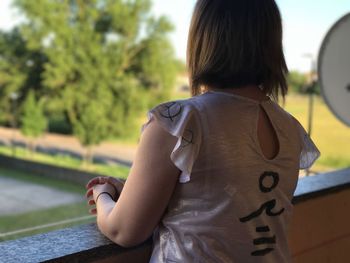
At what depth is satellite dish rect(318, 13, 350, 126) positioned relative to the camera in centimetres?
181

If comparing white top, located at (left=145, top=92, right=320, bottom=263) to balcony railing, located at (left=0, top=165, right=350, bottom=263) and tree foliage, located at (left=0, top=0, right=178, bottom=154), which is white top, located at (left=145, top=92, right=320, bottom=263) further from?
tree foliage, located at (left=0, top=0, right=178, bottom=154)

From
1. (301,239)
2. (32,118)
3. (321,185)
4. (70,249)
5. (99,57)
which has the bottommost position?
(32,118)

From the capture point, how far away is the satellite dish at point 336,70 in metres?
1.81

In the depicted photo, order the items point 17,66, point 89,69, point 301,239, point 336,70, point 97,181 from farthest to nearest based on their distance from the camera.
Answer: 1. point 17,66
2. point 89,69
3. point 336,70
4. point 301,239
5. point 97,181

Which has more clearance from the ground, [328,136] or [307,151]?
[307,151]

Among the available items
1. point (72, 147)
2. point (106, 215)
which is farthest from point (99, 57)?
point (106, 215)

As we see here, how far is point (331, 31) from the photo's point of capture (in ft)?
5.93

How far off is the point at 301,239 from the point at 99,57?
21.0 metres

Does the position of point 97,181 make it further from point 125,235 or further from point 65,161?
point 65,161

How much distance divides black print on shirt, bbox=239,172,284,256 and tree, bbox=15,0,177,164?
20.8 metres

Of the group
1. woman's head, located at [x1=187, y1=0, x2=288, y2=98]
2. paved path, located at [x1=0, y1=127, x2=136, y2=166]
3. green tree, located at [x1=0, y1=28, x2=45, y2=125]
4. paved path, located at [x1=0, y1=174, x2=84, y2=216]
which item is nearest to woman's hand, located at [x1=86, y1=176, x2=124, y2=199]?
woman's head, located at [x1=187, y1=0, x2=288, y2=98]

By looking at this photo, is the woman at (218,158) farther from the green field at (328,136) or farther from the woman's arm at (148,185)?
the green field at (328,136)

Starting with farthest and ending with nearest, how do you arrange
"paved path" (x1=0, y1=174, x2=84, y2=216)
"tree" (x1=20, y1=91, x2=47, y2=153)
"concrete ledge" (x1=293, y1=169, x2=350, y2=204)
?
"tree" (x1=20, y1=91, x2=47, y2=153)
"paved path" (x1=0, y1=174, x2=84, y2=216)
"concrete ledge" (x1=293, y1=169, x2=350, y2=204)

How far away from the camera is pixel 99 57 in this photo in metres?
21.7
